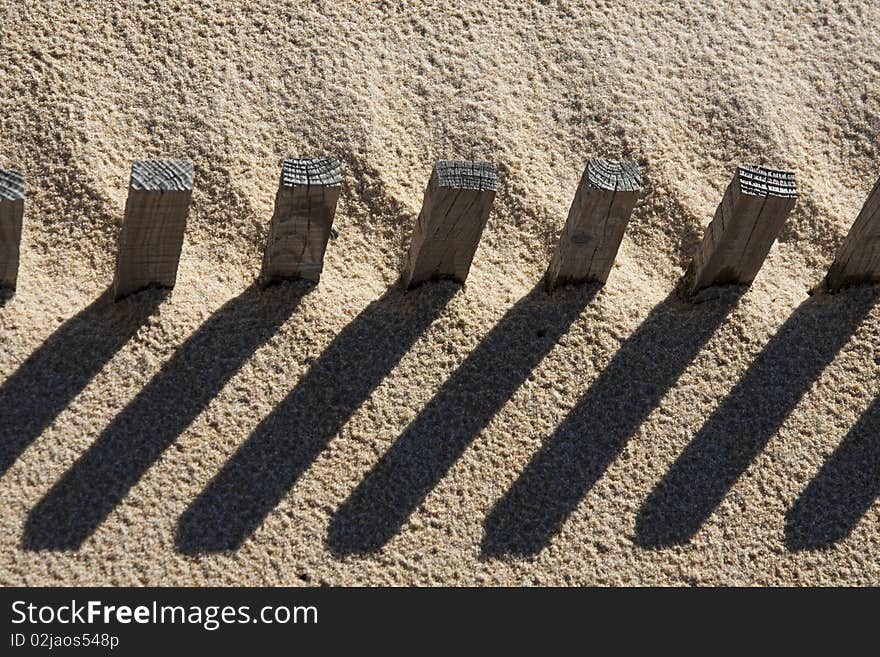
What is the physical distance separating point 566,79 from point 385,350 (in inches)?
Result: 58.5

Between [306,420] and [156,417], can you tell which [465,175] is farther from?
[156,417]

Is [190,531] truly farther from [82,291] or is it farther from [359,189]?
[359,189]

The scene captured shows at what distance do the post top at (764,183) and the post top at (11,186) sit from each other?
205 cm

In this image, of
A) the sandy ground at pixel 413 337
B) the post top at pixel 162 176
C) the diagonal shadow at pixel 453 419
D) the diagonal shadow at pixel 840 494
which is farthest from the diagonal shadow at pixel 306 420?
the diagonal shadow at pixel 840 494

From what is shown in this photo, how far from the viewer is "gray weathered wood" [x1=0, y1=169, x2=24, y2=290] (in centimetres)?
307

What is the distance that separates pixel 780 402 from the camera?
11.7 feet

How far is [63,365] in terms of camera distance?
329cm

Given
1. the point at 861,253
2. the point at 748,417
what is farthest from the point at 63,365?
the point at 861,253

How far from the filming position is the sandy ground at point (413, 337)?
3168 mm

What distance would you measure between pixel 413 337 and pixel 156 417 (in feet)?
2.65

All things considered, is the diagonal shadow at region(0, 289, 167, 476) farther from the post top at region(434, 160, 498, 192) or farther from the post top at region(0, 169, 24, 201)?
the post top at region(434, 160, 498, 192)

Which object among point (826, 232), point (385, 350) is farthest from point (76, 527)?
point (826, 232)

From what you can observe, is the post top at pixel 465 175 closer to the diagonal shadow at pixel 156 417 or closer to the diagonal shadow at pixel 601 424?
the diagonal shadow at pixel 156 417

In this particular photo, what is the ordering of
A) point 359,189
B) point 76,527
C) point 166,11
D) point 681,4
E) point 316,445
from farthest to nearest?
point 681,4
point 166,11
point 359,189
point 316,445
point 76,527
